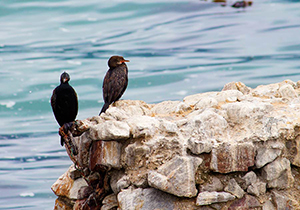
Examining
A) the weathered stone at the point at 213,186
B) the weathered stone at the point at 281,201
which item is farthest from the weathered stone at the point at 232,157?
the weathered stone at the point at 281,201

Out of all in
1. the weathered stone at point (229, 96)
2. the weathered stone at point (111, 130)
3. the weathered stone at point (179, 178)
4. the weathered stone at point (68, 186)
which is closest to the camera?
the weathered stone at point (179, 178)

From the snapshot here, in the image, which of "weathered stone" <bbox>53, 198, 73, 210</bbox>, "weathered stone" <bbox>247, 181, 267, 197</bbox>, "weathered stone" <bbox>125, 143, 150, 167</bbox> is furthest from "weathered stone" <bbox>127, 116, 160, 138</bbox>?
"weathered stone" <bbox>53, 198, 73, 210</bbox>

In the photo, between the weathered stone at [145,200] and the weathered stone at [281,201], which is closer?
the weathered stone at [145,200]

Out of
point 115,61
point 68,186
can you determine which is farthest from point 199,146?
point 115,61

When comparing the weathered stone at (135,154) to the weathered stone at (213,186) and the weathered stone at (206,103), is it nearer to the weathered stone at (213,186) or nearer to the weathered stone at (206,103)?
the weathered stone at (213,186)

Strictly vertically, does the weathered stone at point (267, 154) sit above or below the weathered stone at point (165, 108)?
below

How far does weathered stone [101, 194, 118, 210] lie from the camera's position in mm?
7203

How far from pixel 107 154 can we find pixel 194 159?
109 centimetres

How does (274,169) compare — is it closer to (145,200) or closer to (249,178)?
(249,178)

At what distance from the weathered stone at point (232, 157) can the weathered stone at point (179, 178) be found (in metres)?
0.25

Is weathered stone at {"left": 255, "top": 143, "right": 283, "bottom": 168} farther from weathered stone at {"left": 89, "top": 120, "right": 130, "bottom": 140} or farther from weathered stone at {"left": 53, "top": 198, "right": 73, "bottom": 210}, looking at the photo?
weathered stone at {"left": 53, "top": 198, "right": 73, "bottom": 210}

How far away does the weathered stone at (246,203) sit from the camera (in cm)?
688

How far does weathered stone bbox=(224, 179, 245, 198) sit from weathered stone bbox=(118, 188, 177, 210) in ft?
2.20

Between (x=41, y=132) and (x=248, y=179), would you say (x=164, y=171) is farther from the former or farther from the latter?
(x=41, y=132)
